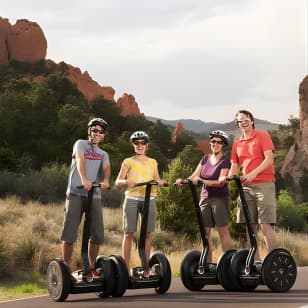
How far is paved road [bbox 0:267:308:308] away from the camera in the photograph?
8.73m

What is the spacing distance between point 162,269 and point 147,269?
0.22 m

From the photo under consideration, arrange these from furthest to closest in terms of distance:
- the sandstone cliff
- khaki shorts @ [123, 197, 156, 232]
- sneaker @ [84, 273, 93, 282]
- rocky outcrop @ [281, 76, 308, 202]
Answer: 1. the sandstone cliff
2. rocky outcrop @ [281, 76, 308, 202]
3. khaki shorts @ [123, 197, 156, 232]
4. sneaker @ [84, 273, 93, 282]

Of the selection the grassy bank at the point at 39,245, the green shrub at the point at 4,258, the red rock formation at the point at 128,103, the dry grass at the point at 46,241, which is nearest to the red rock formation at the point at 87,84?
the red rock formation at the point at 128,103

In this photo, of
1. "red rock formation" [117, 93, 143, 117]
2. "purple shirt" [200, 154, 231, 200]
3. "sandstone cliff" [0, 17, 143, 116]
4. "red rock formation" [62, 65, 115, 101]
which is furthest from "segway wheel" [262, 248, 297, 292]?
"red rock formation" [117, 93, 143, 117]

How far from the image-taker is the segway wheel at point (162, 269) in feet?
32.3

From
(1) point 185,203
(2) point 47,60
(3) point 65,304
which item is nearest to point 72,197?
(3) point 65,304

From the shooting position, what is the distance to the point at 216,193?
33.9 feet

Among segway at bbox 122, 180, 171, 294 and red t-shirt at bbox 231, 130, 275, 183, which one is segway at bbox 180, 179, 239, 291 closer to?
segway at bbox 122, 180, 171, 294

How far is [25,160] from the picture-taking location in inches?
1909

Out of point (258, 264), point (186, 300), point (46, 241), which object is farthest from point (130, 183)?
point (46, 241)

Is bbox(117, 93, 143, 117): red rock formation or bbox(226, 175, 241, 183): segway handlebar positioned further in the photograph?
bbox(117, 93, 143, 117): red rock formation

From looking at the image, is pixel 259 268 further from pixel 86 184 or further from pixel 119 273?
pixel 86 184

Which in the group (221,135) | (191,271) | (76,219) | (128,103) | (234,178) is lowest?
(191,271)

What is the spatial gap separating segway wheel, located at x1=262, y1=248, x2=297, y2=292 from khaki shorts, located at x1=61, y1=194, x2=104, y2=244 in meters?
2.03
